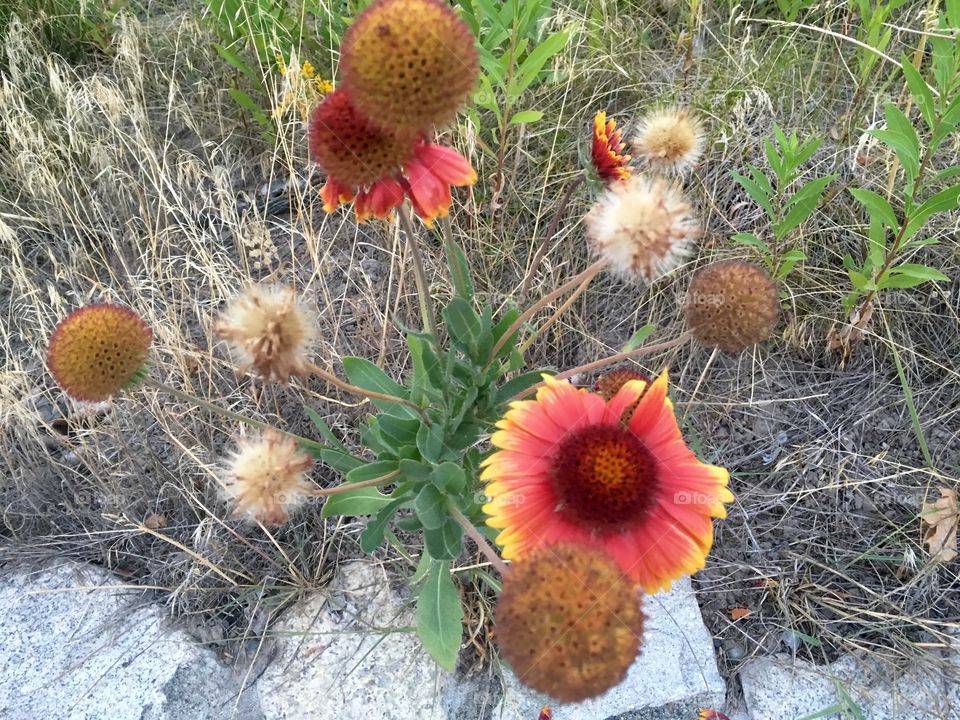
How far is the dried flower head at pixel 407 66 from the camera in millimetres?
1027

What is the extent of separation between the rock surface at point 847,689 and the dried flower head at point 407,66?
5.45ft

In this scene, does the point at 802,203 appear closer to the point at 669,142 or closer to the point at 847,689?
the point at 669,142

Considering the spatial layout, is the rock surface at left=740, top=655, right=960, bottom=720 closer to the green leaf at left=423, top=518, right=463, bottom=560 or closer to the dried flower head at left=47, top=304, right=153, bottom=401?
the green leaf at left=423, top=518, right=463, bottom=560

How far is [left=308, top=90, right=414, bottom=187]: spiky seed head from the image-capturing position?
1.19 metres

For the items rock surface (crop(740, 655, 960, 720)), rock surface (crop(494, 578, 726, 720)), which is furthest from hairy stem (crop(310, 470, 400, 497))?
rock surface (crop(740, 655, 960, 720))

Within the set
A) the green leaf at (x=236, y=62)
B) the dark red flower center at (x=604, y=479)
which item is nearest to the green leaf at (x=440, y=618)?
the dark red flower center at (x=604, y=479)

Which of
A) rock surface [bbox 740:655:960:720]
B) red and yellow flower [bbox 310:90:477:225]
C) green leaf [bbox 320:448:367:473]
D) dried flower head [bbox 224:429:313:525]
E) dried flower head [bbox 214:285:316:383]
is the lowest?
rock surface [bbox 740:655:960:720]

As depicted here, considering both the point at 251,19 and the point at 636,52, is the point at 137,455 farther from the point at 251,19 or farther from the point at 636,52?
the point at 636,52

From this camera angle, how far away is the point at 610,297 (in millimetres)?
2438

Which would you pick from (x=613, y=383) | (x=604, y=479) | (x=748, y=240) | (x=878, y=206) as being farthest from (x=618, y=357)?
(x=878, y=206)

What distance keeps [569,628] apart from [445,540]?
2.10 feet

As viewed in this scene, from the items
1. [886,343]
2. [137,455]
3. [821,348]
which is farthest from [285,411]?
[886,343]

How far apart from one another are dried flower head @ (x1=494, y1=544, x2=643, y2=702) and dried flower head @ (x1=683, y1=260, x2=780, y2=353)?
0.55 meters

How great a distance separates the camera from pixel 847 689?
1.84 meters
